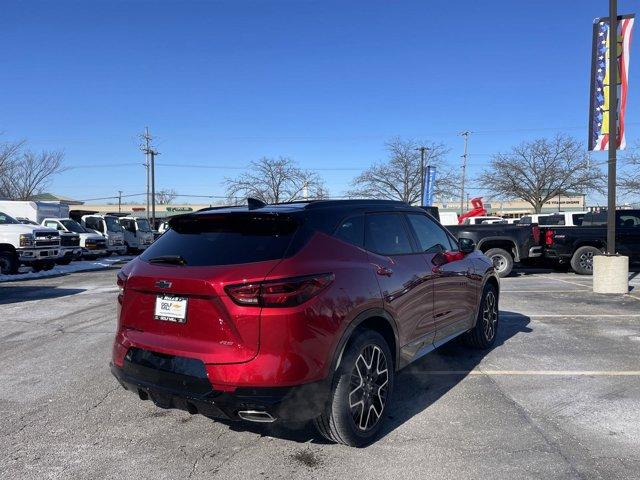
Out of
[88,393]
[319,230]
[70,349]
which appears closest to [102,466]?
[88,393]

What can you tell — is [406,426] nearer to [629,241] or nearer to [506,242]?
[506,242]

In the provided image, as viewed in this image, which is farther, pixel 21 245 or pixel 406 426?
pixel 21 245

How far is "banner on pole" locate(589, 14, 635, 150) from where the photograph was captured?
1086 centimetres

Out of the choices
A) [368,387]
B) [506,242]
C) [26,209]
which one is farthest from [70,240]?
[368,387]

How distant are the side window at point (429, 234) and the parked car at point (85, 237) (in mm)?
20505

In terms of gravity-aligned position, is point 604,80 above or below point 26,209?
above

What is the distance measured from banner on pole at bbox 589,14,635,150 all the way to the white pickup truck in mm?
16277

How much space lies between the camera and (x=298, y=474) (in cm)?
314

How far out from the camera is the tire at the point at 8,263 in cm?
1583

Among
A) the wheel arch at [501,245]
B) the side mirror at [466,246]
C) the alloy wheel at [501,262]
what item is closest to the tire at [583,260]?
the wheel arch at [501,245]

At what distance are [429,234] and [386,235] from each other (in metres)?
0.90

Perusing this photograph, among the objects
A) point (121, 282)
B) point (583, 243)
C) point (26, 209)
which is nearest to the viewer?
point (121, 282)

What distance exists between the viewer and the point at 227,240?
338cm

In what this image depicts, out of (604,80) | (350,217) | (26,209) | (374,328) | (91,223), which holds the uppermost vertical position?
(604,80)
